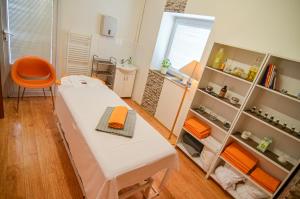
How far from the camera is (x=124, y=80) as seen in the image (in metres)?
3.88

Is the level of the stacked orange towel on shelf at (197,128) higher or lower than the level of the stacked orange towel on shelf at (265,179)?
higher

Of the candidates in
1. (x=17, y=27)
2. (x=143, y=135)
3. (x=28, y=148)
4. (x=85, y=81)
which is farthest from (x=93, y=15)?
(x=143, y=135)

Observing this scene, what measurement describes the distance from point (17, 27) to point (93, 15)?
1.24m

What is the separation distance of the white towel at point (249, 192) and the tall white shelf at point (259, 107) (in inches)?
3.2

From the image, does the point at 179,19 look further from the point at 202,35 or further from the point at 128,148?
the point at 128,148

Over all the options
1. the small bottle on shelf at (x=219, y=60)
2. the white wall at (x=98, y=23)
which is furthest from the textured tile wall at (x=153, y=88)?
the small bottle on shelf at (x=219, y=60)

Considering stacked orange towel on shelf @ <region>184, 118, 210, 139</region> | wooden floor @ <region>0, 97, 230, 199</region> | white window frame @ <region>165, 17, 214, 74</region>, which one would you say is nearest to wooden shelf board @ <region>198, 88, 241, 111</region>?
stacked orange towel on shelf @ <region>184, 118, 210, 139</region>

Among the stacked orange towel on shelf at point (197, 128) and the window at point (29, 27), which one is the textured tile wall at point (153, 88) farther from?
the window at point (29, 27)

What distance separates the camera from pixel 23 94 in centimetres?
312

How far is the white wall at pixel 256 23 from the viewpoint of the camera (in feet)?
5.93

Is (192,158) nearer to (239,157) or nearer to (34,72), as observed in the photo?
(239,157)

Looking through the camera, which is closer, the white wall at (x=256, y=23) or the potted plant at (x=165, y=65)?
the white wall at (x=256, y=23)

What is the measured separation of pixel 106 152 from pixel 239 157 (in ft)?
5.06

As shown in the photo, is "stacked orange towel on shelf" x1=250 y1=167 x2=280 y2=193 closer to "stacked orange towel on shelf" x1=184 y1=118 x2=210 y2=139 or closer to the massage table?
"stacked orange towel on shelf" x1=184 y1=118 x2=210 y2=139
